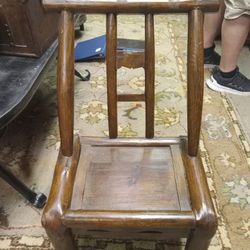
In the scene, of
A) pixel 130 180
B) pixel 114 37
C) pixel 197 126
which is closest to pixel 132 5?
pixel 114 37

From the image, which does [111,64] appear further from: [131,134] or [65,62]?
[131,134]

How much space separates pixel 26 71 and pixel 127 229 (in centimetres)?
72

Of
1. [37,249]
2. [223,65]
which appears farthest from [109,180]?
[223,65]

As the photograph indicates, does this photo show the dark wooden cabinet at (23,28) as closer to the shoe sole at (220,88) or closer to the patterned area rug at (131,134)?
the patterned area rug at (131,134)

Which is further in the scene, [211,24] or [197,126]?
[211,24]

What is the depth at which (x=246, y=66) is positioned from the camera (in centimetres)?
194

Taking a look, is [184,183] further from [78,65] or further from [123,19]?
[123,19]

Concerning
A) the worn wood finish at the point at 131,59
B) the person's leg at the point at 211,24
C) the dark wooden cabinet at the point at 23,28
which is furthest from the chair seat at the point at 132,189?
the person's leg at the point at 211,24

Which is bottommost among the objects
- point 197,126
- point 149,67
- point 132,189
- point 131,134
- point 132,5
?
point 131,134

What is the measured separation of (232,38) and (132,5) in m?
1.02

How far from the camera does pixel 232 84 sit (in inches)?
68.0

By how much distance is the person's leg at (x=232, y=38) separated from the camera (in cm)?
158

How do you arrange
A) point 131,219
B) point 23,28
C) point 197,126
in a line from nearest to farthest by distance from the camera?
point 131,219, point 197,126, point 23,28

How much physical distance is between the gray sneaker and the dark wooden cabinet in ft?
3.05
